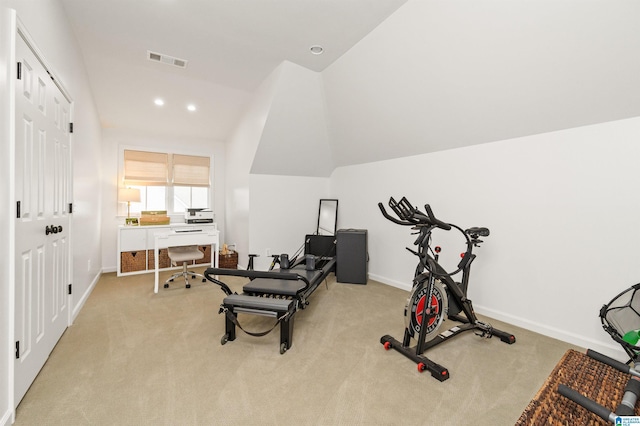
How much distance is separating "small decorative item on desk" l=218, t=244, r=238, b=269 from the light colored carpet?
2.01 meters

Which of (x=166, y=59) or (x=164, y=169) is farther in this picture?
(x=164, y=169)

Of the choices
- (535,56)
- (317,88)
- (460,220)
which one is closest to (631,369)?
(535,56)

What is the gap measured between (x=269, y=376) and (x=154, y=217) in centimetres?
410

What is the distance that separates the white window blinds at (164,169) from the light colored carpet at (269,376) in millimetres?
3053

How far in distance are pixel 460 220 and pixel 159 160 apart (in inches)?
210

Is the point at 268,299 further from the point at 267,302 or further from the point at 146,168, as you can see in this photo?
the point at 146,168

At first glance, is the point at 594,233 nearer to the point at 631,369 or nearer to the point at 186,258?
the point at 631,369

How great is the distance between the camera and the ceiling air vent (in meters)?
3.51

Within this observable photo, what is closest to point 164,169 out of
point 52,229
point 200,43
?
point 200,43

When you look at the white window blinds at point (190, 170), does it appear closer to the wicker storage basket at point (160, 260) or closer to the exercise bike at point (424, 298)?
the wicker storage basket at point (160, 260)

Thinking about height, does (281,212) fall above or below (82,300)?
above

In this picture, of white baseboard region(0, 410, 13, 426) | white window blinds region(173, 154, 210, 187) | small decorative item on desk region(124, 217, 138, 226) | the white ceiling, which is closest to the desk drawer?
small decorative item on desk region(124, 217, 138, 226)

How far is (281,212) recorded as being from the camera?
4984 millimetres

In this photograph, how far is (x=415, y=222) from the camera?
2.33 m
